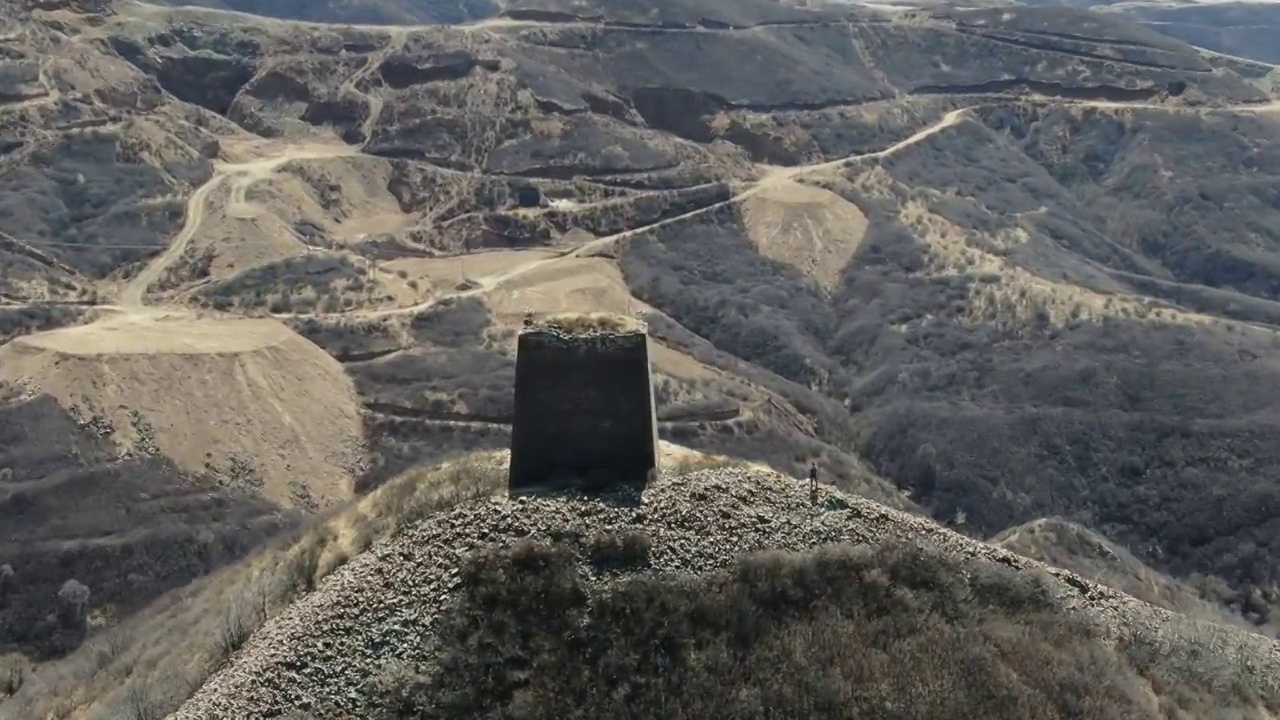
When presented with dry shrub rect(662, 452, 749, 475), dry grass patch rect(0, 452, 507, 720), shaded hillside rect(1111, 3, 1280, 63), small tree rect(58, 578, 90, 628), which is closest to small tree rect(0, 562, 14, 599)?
small tree rect(58, 578, 90, 628)

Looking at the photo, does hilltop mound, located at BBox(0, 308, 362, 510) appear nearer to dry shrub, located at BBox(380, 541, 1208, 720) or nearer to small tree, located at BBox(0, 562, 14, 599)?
small tree, located at BBox(0, 562, 14, 599)

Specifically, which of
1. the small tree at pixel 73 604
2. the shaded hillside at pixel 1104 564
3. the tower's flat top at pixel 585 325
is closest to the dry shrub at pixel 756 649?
the tower's flat top at pixel 585 325

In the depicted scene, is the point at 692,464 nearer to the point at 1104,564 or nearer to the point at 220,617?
the point at 220,617

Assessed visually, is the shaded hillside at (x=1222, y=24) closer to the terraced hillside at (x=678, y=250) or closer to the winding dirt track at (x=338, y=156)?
the terraced hillside at (x=678, y=250)

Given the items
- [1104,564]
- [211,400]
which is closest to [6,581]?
[211,400]

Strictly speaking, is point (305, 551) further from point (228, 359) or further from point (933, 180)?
point (933, 180)

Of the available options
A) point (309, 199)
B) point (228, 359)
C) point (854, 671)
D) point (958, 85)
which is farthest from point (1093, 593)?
point (958, 85)
